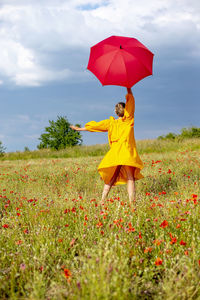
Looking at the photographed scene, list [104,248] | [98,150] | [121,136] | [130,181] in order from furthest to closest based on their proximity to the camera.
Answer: [98,150], [130,181], [121,136], [104,248]

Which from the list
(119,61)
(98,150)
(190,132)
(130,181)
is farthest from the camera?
(190,132)

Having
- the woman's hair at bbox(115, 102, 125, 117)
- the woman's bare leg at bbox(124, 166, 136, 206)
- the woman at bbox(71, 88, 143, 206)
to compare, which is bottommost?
the woman's bare leg at bbox(124, 166, 136, 206)

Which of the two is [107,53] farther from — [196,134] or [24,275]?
[196,134]

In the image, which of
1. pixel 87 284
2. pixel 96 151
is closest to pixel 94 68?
pixel 87 284

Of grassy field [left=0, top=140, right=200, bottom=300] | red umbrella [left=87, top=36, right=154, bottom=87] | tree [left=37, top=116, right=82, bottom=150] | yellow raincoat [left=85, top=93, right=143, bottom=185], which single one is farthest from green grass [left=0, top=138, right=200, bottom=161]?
red umbrella [left=87, top=36, right=154, bottom=87]

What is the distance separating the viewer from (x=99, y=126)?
259 inches

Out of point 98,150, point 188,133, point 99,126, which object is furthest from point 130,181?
point 188,133

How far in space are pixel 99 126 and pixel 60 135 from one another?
20270 millimetres

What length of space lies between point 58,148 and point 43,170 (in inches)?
524

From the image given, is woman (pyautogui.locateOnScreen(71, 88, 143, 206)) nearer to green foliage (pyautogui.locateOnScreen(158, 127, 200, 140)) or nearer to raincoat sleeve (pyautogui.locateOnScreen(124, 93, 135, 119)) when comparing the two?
raincoat sleeve (pyautogui.locateOnScreen(124, 93, 135, 119))

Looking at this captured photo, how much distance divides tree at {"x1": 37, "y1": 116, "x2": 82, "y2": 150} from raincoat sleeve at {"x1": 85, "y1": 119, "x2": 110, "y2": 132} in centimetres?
1944

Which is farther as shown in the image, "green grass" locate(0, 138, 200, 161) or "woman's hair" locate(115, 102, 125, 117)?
"green grass" locate(0, 138, 200, 161)

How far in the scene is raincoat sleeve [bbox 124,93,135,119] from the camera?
6348 millimetres

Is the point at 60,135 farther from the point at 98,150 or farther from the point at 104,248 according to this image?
the point at 104,248
